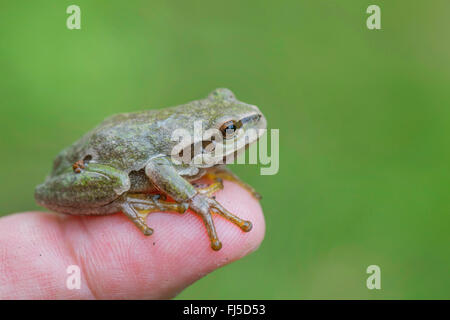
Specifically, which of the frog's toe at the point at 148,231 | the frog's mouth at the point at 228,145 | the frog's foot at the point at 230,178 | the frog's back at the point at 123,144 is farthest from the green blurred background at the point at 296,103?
the frog's back at the point at 123,144

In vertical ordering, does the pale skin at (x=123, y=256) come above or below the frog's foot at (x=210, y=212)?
below

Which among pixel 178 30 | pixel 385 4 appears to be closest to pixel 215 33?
pixel 178 30

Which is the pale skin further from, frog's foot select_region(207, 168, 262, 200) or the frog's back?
the frog's back

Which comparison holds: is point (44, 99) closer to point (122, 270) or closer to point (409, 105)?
point (122, 270)

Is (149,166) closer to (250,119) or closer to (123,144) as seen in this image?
(123,144)

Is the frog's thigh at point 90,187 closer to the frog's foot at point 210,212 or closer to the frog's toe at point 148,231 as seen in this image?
the frog's toe at point 148,231

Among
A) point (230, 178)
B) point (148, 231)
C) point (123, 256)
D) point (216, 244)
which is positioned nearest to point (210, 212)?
point (216, 244)

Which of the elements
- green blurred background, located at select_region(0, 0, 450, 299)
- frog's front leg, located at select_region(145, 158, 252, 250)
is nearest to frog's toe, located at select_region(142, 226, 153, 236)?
frog's front leg, located at select_region(145, 158, 252, 250)
